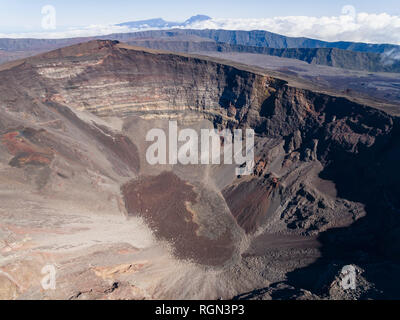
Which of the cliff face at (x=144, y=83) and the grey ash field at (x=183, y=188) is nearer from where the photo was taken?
the grey ash field at (x=183, y=188)

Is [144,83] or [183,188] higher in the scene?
Answer: [144,83]

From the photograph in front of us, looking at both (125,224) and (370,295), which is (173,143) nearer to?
(125,224)

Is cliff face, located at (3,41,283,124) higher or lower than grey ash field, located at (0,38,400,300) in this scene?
higher

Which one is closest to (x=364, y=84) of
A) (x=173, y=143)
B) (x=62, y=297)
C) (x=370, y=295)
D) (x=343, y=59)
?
(x=343, y=59)

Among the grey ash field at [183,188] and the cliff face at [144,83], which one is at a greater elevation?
the cliff face at [144,83]

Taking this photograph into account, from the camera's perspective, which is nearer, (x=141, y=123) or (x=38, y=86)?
(x=38, y=86)

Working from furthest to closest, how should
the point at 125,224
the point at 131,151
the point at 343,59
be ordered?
the point at 343,59 → the point at 131,151 → the point at 125,224

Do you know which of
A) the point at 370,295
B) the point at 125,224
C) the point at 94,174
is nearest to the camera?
the point at 370,295

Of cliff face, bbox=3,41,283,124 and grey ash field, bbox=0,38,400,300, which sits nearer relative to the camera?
grey ash field, bbox=0,38,400,300
